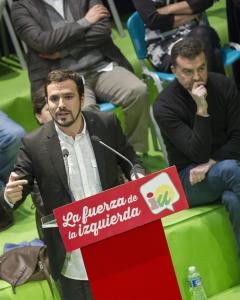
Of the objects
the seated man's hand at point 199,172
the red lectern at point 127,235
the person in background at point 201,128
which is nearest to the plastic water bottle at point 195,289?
the person in background at point 201,128

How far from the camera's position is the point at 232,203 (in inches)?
123

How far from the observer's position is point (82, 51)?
3.94 meters

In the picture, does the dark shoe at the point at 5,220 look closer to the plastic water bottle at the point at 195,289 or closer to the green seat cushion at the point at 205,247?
the green seat cushion at the point at 205,247

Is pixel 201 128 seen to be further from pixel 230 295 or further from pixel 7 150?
pixel 7 150

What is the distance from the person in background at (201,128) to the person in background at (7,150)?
0.73m

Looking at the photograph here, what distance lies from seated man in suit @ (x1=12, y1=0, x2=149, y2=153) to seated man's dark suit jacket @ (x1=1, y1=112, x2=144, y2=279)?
1.25 metres

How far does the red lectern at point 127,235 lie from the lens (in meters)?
2.11

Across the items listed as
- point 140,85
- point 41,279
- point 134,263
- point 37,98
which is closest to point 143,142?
point 140,85

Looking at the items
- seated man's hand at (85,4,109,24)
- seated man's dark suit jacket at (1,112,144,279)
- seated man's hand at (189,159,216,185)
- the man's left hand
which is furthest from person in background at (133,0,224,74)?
seated man's dark suit jacket at (1,112,144,279)

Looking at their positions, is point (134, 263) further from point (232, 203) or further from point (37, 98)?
point (37, 98)

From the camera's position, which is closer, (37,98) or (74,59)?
(37,98)

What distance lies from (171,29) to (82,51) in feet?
1.70

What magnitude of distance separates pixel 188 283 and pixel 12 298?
773 mm

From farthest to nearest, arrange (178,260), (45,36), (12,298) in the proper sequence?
(45,36) < (178,260) < (12,298)
